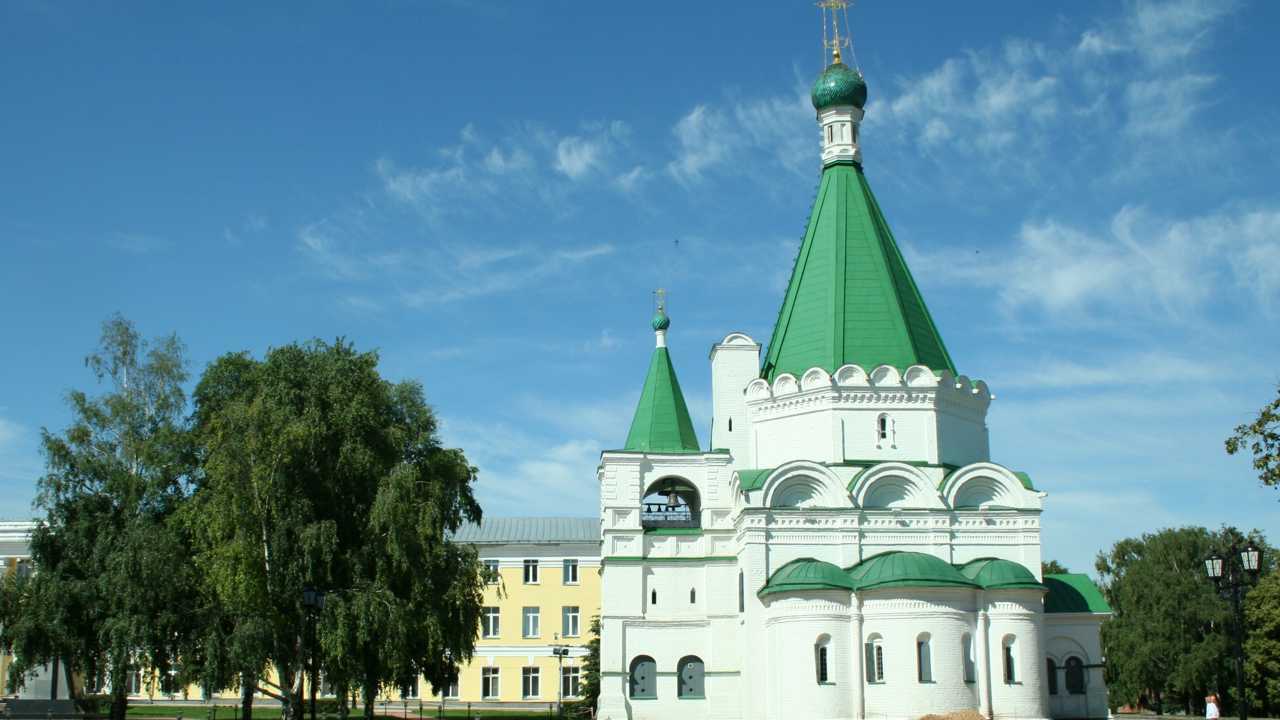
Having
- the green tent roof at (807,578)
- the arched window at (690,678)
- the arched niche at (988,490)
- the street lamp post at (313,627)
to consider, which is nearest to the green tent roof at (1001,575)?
the arched niche at (988,490)

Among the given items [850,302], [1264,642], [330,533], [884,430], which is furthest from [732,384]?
[1264,642]

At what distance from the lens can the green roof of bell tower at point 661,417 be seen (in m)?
33.3

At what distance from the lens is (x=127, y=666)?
81.1ft

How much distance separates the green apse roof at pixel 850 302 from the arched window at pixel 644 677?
8067mm

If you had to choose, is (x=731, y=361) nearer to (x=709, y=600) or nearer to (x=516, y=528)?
(x=709, y=600)

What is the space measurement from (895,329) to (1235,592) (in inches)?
534

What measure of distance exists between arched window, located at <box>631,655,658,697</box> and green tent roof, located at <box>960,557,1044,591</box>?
8202 mm

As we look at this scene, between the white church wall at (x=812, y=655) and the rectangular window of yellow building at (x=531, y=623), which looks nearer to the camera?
the white church wall at (x=812, y=655)

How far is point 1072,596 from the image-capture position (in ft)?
98.0

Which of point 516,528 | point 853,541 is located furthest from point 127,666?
point 516,528

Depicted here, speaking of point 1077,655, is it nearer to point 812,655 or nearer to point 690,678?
point 812,655

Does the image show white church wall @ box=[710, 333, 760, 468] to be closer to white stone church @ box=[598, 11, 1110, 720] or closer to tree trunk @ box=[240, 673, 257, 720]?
white stone church @ box=[598, 11, 1110, 720]

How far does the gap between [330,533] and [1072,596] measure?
58.2 feet

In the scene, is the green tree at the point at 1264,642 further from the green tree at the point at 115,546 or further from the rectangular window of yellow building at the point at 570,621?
the green tree at the point at 115,546
